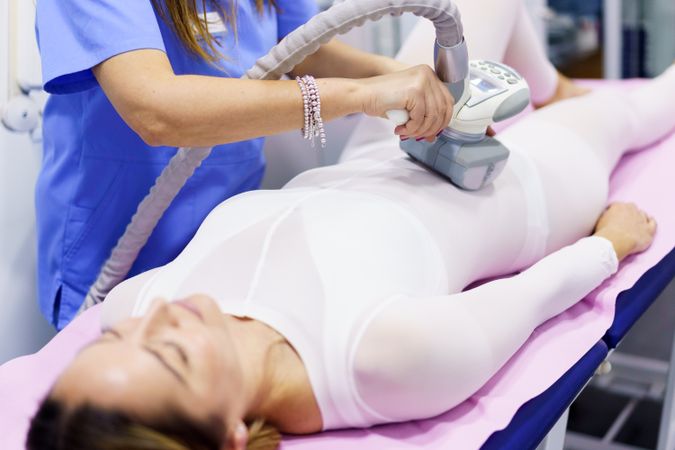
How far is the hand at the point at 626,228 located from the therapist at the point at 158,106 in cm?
42

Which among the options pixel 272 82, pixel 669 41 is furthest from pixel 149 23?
pixel 669 41

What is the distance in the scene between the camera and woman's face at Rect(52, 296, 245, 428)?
2.91 feet

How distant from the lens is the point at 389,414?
110 centimetres

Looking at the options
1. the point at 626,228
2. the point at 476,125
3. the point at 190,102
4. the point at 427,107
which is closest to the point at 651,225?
the point at 626,228

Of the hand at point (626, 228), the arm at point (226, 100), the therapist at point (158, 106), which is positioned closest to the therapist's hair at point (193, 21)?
the therapist at point (158, 106)

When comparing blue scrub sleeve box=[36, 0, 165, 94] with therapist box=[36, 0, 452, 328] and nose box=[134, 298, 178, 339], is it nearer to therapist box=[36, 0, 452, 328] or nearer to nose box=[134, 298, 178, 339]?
therapist box=[36, 0, 452, 328]

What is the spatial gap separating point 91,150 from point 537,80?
1.14 meters

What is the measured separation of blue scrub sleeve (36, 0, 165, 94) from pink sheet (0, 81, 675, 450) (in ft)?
1.38

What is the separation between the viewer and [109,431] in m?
0.86

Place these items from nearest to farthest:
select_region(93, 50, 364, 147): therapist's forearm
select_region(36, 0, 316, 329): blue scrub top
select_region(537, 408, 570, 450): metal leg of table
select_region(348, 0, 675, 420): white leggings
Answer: select_region(348, 0, 675, 420): white leggings, select_region(93, 50, 364, 147): therapist's forearm, select_region(537, 408, 570, 450): metal leg of table, select_region(36, 0, 316, 329): blue scrub top

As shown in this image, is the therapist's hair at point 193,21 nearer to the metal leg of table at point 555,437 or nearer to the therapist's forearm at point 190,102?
the therapist's forearm at point 190,102

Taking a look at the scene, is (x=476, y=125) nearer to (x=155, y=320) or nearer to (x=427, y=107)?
(x=427, y=107)

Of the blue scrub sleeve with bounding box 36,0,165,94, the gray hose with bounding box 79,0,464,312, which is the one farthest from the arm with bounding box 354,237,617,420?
the blue scrub sleeve with bounding box 36,0,165,94

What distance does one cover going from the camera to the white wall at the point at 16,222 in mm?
1623
